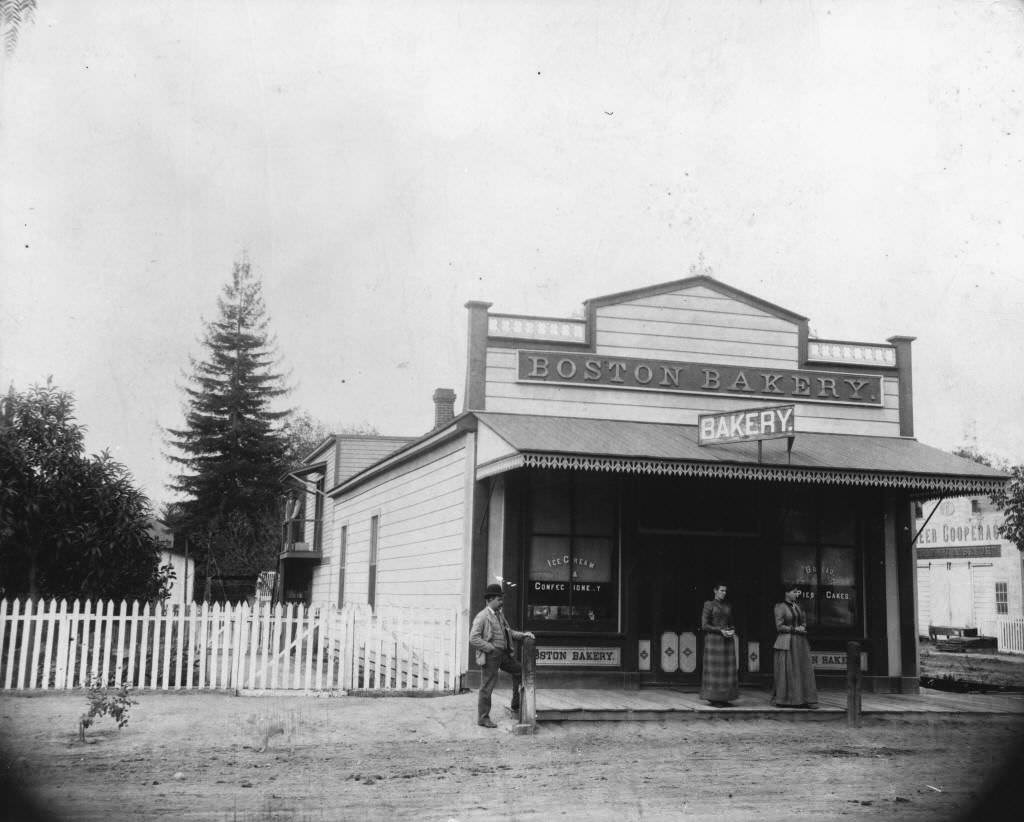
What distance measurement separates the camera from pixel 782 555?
15.0 m

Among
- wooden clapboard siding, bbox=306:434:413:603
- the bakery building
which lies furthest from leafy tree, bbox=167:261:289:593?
the bakery building

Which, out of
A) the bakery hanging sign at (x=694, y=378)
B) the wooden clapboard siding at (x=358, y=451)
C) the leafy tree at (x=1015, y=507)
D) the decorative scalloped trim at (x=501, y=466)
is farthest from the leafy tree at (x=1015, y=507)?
the decorative scalloped trim at (x=501, y=466)

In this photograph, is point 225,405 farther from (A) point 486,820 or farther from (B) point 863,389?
(A) point 486,820

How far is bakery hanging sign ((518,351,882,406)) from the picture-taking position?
49.3 ft

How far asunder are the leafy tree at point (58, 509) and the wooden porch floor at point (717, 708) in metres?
7.73

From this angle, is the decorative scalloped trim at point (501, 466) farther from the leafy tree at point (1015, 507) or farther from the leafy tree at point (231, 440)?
the leafy tree at point (231, 440)

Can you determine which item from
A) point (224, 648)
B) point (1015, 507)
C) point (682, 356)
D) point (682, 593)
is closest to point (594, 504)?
point (682, 593)

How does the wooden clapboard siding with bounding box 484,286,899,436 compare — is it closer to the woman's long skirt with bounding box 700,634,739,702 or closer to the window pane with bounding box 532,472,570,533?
the window pane with bounding box 532,472,570,533

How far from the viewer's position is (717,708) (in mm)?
12414

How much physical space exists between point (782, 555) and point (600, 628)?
2980 millimetres

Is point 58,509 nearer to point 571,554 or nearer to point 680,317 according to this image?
point 571,554

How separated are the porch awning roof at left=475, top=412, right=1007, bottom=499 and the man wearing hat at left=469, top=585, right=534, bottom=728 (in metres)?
1.81

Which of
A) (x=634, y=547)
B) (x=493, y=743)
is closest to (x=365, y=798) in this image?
(x=493, y=743)

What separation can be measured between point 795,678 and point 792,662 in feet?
0.64
